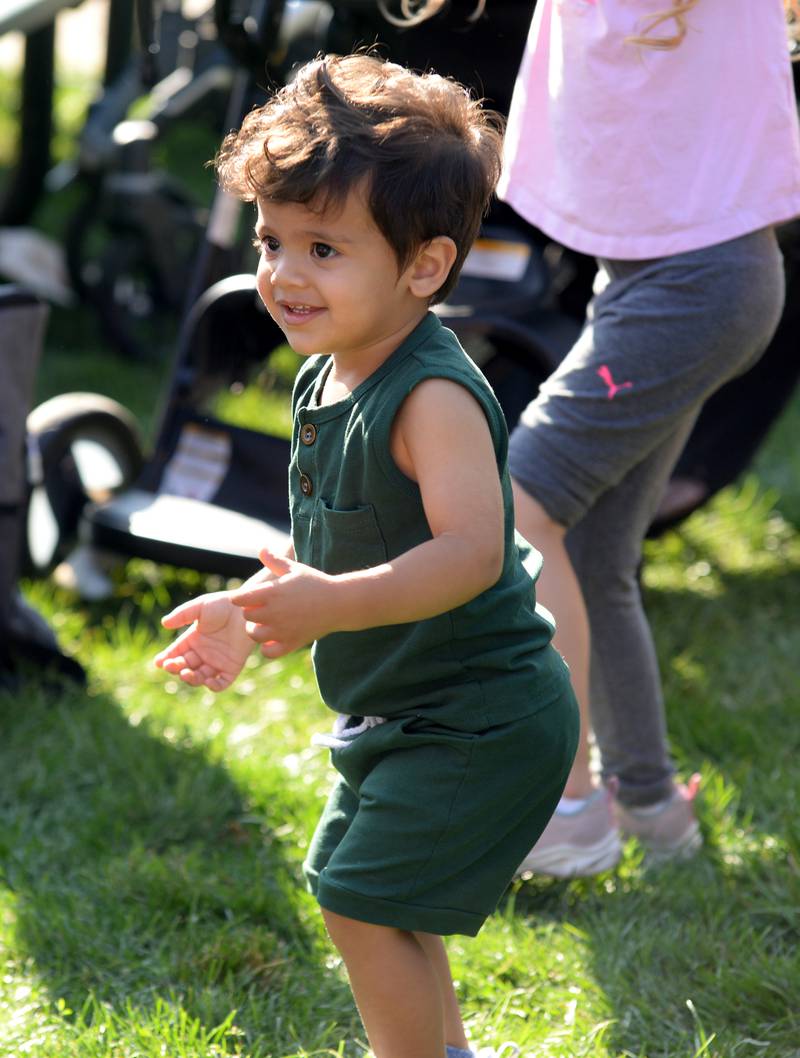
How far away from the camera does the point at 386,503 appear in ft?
4.92

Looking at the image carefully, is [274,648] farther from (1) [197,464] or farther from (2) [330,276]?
(1) [197,464]

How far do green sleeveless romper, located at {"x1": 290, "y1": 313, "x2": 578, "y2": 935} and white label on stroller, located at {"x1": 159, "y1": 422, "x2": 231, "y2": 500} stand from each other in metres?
1.77

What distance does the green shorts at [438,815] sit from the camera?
5.08 ft

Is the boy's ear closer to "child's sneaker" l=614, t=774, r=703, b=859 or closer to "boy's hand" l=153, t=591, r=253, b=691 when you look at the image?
"boy's hand" l=153, t=591, r=253, b=691

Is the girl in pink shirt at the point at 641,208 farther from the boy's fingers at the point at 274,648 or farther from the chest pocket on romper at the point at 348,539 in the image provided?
the boy's fingers at the point at 274,648

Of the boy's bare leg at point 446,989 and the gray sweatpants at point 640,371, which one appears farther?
the gray sweatpants at point 640,371

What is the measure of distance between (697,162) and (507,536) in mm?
740

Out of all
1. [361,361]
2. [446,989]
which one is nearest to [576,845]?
[446,989]

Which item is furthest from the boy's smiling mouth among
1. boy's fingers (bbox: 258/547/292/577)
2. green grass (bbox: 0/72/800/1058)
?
green grass (bbox: 0/72/800/1058)

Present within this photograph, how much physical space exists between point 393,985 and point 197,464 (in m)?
1.96

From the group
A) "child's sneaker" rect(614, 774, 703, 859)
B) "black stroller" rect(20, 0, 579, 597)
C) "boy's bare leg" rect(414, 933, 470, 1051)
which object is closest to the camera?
"boy's bare leg" rect(414, 933, 470, 1051)

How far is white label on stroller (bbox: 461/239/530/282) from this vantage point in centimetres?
310

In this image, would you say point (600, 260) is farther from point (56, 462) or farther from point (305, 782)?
point (56, 462)

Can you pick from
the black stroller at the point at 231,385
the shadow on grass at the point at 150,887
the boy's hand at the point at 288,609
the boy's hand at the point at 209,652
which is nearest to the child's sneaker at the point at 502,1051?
the shadow on grass at the point at 150,887
